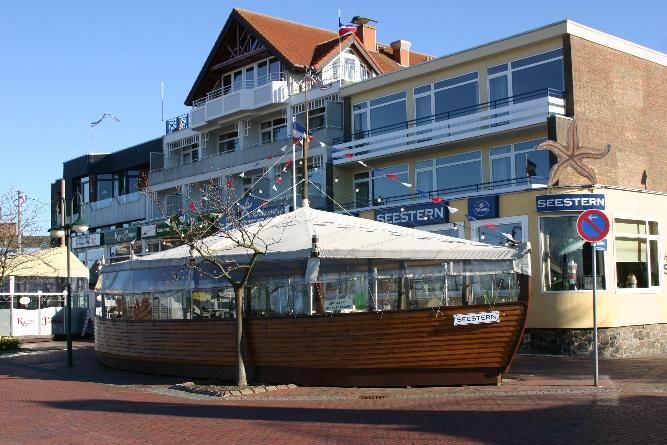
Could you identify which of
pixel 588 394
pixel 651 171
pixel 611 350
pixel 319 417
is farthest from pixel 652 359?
pixel 319 417

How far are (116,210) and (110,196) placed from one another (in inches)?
134

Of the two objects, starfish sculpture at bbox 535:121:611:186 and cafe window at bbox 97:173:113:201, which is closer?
starfish sculpture at bbox 535:121:611:186

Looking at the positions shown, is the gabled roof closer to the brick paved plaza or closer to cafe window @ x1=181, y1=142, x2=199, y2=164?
cafe window @ x1=181, y1=142, x2=199, y2=164

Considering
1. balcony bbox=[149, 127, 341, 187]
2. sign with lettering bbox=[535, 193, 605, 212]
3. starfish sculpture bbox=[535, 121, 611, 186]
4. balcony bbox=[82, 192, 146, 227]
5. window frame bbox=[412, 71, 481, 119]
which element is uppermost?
window frame bbox=[412, 71, 481, 119]

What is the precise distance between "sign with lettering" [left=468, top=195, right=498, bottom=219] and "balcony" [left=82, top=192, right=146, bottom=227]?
2604cm

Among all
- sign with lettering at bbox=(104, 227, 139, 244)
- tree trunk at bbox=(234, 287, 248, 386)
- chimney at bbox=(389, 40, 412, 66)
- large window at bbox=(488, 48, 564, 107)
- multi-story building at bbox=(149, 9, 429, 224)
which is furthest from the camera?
sign with lettering at bbox=(104, 227, 139, 244)

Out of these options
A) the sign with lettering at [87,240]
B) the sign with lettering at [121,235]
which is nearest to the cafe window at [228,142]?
the sign with lettering at [121,235]

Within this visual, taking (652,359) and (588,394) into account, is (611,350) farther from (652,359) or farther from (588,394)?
(588,394)

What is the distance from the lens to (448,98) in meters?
→ 29.4

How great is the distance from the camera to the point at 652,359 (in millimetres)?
22688

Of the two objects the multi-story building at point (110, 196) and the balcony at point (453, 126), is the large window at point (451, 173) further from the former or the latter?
the multi-story building at point (110, 196)

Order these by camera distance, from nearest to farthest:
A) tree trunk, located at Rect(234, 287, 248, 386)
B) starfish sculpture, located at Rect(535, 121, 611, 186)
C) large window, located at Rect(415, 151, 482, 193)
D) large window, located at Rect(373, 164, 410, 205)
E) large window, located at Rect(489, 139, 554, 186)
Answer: tree trunk, located at Rect(234, 287, 248, 386)
starfish sculpture, located at Rect(535, 121, 611, 186)
large window, located at Rect(489, 139, 554, 186)
large window, located at Rect(415, 151, 482, 193)
large window, located at Rect(373, 164, 410, 205)

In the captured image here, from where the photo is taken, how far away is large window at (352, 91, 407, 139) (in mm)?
31312

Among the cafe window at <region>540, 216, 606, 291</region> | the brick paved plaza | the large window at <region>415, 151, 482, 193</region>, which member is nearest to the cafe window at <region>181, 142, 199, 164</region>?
the large window at <region>415, 151, 482, 193</region>
